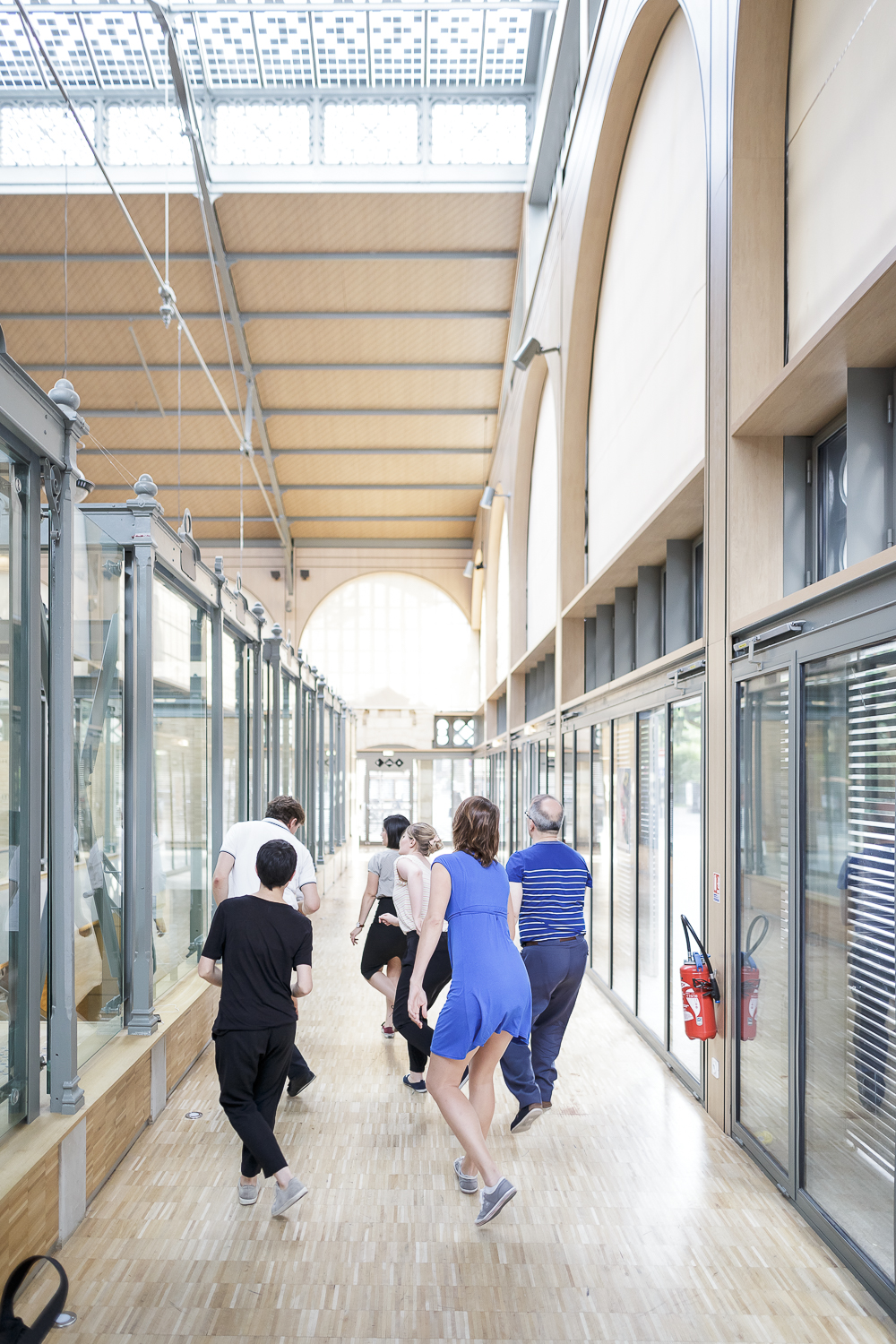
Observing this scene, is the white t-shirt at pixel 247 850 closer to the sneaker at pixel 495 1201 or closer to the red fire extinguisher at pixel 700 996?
the sneaker at pixel 495 1201

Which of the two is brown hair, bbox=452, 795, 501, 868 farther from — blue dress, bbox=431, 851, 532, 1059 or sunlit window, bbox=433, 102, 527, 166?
sunlit window, bbox=433, 102, 527, 166

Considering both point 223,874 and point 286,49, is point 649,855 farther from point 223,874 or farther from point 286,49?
point 286,49

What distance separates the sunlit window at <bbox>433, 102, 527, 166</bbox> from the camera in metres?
15.7

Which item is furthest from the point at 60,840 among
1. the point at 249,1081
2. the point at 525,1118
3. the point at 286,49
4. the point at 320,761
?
the point at 286,49

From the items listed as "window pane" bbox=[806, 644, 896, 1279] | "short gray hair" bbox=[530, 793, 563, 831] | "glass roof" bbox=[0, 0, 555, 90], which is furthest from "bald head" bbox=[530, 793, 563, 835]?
"glass roof" bbox=[0, 0, 555, 90]

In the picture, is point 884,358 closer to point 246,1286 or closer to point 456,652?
point 246,1286

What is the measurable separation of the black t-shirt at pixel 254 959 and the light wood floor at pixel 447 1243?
730mm

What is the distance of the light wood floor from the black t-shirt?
730 millimetres

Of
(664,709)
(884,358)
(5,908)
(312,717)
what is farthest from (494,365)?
(5,908)

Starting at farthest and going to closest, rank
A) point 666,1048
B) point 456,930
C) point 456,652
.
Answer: point 456,652 < point 666,1048 < point 456,930

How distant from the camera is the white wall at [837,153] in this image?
3.57 metres

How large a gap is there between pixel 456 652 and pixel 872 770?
24.4m

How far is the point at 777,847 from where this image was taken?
4105 mm

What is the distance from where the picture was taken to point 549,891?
15.5 ft
